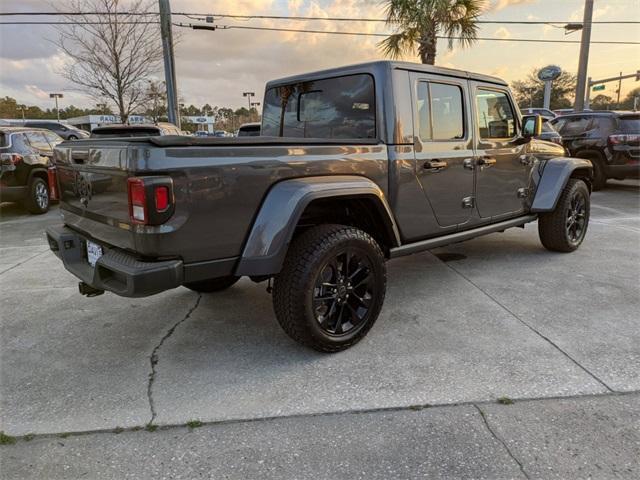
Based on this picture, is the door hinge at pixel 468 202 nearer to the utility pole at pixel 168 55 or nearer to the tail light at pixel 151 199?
the tail light at pixel 151 199

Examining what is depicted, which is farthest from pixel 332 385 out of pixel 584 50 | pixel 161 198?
pixel 584 50

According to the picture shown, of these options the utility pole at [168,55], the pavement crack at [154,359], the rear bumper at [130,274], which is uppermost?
the utility pole at [168,55]

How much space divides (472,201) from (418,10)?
396 inches

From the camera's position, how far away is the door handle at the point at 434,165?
3.44 m

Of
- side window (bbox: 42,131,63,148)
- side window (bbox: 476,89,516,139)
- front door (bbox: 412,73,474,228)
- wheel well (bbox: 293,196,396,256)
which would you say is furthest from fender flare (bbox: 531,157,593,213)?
side window (bbox: 42,131,63,148)

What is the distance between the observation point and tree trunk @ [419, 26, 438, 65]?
41.0 feet

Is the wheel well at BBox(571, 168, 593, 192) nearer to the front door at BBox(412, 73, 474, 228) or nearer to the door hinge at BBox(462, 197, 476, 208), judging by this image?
the door hinge at BBox(462, 197, 476, 208)

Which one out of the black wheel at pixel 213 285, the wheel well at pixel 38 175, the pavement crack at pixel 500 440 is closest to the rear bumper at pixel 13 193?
the wheel well at pixel 38 175

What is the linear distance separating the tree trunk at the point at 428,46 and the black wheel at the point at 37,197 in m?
9.79

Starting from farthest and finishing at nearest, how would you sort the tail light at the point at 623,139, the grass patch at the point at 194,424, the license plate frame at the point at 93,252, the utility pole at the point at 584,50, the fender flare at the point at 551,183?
1. the utility pole at the point at 584,50
2. the tail light at the point at 623,139
3. the fender flare at the point at 551,183
4. the license plate frame at the point at 93,252
5. the grass patch at the point at 194,424

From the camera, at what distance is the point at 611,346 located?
304 cm

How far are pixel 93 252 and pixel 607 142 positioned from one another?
9845mm

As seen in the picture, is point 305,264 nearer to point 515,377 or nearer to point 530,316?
point 515,377

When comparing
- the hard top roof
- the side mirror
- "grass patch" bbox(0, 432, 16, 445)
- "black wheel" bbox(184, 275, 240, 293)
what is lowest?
"grass patch" bbox(0, 432, 16, 445)
